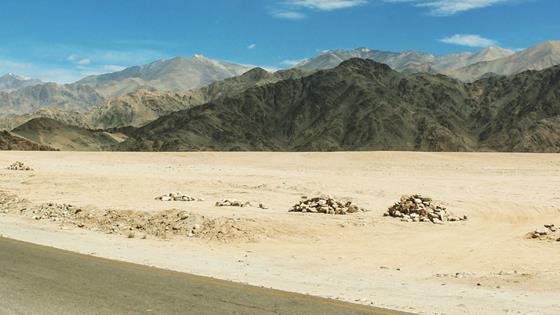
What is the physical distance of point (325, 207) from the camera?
19.3 metres

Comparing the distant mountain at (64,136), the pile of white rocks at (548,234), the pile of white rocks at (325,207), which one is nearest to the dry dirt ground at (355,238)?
the pile of white rocks at (548,234)

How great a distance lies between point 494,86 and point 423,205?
7398 inches

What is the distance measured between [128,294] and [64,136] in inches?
6174

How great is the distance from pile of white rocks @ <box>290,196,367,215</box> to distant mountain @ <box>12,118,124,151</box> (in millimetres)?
135328

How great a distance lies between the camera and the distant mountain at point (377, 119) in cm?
15612

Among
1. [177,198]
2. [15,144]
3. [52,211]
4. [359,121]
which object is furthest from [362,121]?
[52,211]

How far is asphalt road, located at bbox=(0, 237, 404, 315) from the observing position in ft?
25.5

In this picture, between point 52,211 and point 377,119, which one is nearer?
point 52,211

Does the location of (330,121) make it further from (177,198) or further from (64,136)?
(177,198)

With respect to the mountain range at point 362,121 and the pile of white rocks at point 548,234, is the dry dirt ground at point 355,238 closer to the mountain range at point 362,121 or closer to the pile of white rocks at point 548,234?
the pile of white rocks at point 548,234

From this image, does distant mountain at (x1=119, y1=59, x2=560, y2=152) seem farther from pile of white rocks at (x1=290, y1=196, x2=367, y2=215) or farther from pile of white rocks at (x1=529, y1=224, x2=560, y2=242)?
pile of white rocks at (x1=529, y1=224, x2=560, y2=242)

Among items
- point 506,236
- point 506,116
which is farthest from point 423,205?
Answer: point 506,116

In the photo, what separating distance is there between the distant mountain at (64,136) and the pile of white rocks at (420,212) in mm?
136730

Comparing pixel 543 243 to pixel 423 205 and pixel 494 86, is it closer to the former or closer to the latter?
pixel 423 205
